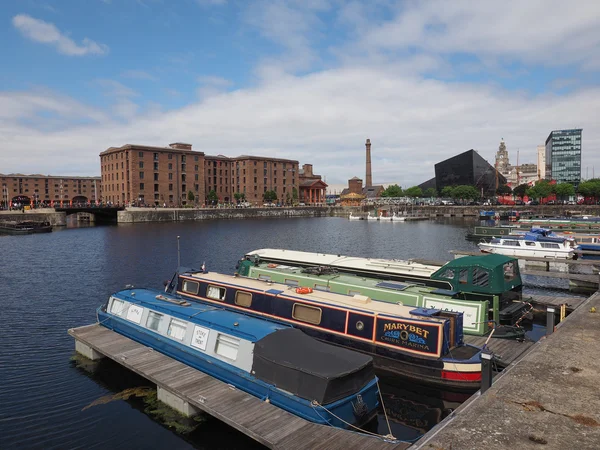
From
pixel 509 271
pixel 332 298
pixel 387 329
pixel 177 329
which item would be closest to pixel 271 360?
pixel 387 329

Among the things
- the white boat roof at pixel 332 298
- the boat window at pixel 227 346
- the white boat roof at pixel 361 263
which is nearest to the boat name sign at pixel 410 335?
the white boat roof at pixel 332 298

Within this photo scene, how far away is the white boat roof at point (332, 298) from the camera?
18016mm

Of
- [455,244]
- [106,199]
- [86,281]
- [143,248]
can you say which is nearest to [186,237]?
[143,248]

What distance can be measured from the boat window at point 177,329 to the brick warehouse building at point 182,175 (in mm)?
123717

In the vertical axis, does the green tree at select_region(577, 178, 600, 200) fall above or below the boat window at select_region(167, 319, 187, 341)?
above

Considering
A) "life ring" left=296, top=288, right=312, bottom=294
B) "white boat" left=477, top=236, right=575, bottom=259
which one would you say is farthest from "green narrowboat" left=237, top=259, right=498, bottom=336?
"white boat" left=477, top=236, right=575, bottom=259

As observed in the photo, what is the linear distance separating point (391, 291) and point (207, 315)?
9441mm

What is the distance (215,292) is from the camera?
23719 millimetres

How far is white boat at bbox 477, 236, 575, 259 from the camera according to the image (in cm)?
4388

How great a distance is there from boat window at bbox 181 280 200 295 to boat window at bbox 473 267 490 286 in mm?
15474

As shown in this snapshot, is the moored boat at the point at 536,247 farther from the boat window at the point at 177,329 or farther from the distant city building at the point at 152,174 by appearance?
the distant city building at the point at 152,174

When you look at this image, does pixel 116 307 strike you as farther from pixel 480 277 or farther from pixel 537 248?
pixel 537 248

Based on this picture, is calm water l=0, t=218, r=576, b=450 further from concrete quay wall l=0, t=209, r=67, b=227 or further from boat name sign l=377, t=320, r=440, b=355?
concrete quay wall l=0, t=209, r=67, b=227

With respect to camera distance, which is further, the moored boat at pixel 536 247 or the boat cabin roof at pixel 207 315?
the moored boat at pixel 536 247
